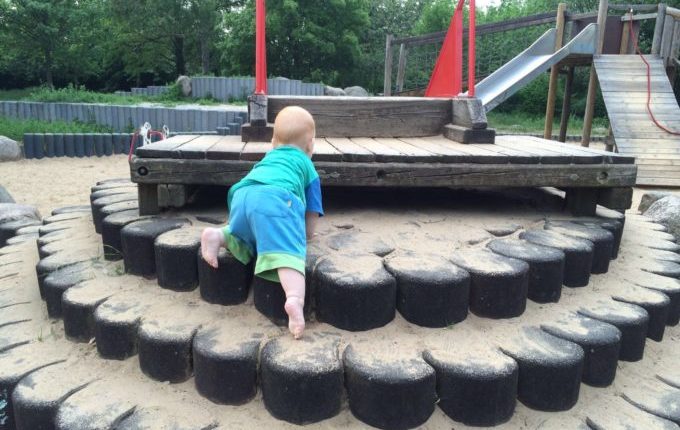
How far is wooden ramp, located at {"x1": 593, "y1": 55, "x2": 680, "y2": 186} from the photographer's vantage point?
7.04m

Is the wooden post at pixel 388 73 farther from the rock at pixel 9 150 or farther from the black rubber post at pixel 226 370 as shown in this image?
the black rubber post at pixel 226 370

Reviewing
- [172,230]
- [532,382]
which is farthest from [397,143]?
[532,382]

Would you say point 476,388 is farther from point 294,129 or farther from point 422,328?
point 294,129

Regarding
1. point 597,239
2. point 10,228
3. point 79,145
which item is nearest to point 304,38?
point 79,145

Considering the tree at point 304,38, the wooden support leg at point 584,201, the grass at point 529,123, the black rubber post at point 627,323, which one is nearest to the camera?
the black rubber post at point 627,323

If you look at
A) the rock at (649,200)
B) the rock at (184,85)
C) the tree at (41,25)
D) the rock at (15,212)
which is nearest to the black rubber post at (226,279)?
the rock at (15,212)

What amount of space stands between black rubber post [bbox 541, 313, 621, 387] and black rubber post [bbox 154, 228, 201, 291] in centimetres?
136

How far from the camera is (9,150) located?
837 centimetres

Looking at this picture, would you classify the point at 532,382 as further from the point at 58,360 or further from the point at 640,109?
the point at 640,109

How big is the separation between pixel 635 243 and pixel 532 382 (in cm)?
165

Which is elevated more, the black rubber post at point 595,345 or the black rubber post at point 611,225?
the black rubber post at point 611,225

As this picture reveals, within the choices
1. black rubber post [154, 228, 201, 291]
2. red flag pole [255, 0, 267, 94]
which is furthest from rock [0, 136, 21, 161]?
black rubber post [154, 228, 201, 291]

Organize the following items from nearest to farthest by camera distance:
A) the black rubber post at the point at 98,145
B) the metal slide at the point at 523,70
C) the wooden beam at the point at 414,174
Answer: the wooden beam at the point at 414,174 < the metal slide at the point at 523,70 < the black rubber post at the point at 98,145

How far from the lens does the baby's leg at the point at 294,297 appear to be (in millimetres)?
1776
